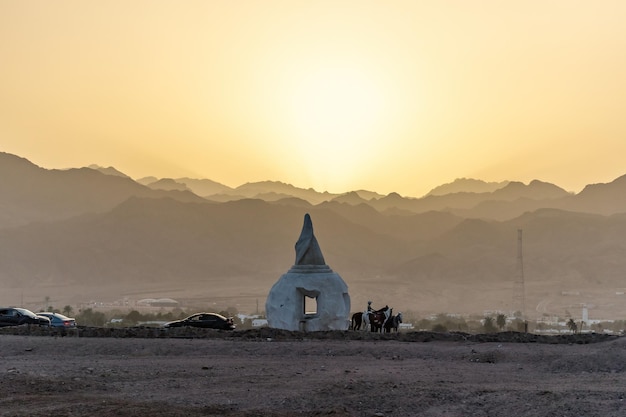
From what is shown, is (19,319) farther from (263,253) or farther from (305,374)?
(263,253)

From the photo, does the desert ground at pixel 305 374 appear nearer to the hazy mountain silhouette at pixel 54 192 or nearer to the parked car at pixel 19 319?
the parked car at pixel 19 319

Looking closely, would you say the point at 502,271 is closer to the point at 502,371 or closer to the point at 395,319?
the point at 395,319

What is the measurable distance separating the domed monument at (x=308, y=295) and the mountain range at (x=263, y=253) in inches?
1427

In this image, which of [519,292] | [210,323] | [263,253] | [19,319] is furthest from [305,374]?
[263,253]

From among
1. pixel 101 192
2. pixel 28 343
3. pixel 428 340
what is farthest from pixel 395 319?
pixel 101 192

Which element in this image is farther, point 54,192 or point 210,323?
point 54,192

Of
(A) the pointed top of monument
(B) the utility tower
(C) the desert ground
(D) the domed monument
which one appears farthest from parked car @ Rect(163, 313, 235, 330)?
(B) the utility tower

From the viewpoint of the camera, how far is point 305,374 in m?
14.9

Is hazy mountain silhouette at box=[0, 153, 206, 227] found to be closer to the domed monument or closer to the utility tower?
the utility tower

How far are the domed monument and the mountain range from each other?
119 ft

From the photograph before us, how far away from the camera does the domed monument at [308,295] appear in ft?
81.1

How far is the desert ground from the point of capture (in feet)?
38.8

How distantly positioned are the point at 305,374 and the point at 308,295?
10.2 metres

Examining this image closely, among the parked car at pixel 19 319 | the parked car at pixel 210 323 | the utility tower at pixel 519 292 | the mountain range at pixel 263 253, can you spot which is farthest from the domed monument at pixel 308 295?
the mountain range at pixel 263 253
